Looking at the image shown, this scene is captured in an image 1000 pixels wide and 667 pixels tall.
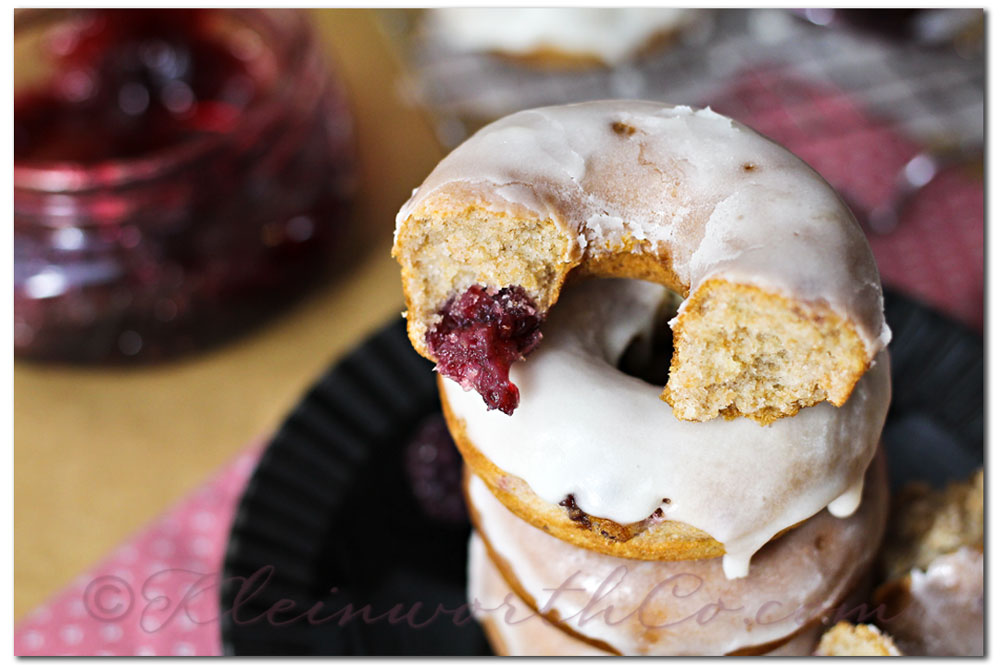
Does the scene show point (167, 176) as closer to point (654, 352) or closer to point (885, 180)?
point (654, 352)

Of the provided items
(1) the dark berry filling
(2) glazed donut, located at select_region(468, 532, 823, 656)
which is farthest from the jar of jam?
(1) the dark berry filling

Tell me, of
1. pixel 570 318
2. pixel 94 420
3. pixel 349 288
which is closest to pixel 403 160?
pixel 349 288

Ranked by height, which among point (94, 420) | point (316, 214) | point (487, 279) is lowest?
point (94, 420)

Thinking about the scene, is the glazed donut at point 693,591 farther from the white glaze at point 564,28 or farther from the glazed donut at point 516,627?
the white glaze at point 564,28

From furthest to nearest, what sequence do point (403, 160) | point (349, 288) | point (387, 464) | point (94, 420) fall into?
1. point (403, 160)
2. point (349, 288)
3. point (94, 420)
4. point (387, 464)

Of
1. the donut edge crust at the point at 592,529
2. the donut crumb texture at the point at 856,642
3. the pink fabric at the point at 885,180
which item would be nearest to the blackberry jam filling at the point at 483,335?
the donut edge crust at the point at 592,529

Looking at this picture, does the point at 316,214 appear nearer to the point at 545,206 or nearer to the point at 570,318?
the point at 570,318

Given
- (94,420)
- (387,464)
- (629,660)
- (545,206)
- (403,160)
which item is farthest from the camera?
(403,160)

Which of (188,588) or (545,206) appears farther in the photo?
(188,588)
